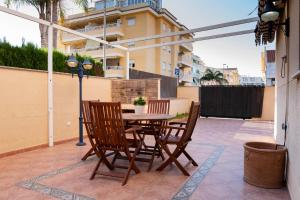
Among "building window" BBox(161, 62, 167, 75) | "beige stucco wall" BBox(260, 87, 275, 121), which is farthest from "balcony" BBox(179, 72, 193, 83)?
"beige stucco wall" BBox(260, 87, 275, 121)

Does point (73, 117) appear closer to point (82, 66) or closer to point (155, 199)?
point (82, 66)

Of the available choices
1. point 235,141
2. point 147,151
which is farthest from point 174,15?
point 147,151

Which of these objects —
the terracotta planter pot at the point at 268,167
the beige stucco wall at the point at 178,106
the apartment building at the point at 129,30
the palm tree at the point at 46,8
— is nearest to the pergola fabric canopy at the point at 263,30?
the terracotta planter pot at the point at 268,167

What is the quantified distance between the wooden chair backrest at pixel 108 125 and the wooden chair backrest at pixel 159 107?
189 centimetres

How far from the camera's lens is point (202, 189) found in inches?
121

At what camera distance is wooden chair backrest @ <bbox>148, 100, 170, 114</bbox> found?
5198mm

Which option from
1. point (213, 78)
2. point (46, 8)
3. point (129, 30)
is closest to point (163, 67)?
point (129, 30)

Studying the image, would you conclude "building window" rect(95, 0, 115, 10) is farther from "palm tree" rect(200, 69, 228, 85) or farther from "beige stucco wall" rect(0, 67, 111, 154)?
"beige stucco wall" rect(0, 67, 111, 154)

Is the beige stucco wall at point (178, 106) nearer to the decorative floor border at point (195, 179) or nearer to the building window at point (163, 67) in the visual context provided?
the decorative floor border at point (195, 179)

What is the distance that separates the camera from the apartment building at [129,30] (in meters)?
18.5

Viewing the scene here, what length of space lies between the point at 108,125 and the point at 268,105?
9985 millimetres

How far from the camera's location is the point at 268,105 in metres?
11.2

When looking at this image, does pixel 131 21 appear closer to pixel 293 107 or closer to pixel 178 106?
pixel 178 106

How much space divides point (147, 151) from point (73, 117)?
262cm
